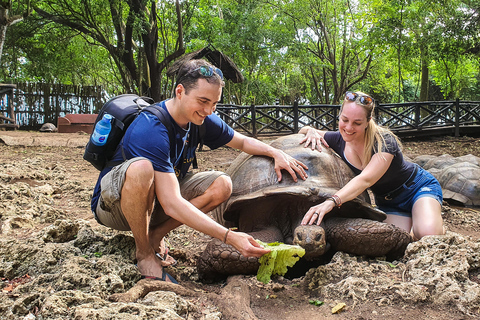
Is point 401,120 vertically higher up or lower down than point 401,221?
higher up

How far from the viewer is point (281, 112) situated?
12461mm

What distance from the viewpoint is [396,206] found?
10.9 feet

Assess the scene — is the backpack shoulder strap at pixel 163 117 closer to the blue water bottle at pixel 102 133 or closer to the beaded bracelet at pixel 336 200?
the blue water bottle at pixel 102 133

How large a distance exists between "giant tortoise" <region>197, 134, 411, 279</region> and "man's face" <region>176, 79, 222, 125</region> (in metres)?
0.74

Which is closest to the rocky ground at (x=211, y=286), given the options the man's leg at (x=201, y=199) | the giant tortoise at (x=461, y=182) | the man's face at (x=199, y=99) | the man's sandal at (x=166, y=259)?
the man's sandal at (x=166, y=259)

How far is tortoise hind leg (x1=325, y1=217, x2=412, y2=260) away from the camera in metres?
2.50

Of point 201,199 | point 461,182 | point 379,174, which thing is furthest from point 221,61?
point 201,199

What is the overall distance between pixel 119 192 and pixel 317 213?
1205mm

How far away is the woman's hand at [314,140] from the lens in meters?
3.13

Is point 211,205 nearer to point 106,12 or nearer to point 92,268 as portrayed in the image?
point 92,268

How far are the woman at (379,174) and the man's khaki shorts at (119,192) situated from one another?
731mm

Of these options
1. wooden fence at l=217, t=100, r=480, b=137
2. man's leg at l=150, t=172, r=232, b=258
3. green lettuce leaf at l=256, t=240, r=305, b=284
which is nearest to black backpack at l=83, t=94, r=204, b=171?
man's leg at l=150, t=172, r=232, b=258

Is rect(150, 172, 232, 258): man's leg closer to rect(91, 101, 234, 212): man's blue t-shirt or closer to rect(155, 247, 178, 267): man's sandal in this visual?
rect(155, 247, 178, 267): man's sandal

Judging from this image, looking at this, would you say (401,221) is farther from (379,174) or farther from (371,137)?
(371,137)
